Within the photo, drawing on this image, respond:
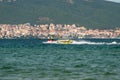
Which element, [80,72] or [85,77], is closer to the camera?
[85,77]

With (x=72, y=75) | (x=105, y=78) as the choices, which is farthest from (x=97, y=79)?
(x=72, y=75)

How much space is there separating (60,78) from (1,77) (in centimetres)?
501

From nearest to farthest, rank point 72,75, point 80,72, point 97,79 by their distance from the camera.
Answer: point 97,79
point 72,75
point 80,72

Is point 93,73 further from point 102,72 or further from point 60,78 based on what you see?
point 60,78

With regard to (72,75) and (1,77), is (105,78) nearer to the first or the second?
(72,75)

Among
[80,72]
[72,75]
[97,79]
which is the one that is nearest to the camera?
[97,79]

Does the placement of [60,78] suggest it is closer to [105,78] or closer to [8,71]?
[105,78]

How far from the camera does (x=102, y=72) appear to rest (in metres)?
46.2

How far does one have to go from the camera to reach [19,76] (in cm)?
4309

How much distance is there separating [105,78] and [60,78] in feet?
12.4

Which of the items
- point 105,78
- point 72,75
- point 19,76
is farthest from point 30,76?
point 105,78

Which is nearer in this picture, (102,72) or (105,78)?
(105,78)

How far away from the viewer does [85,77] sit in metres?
42.0

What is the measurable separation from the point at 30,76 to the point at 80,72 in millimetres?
5759
